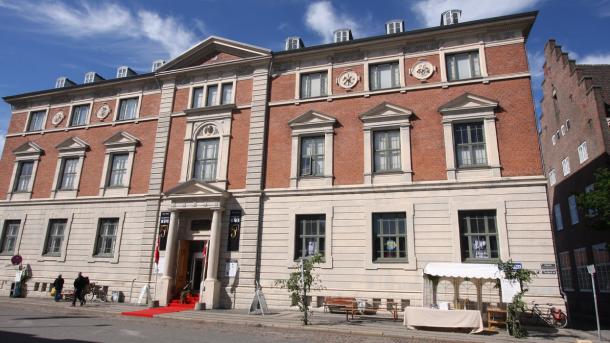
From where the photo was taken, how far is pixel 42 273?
2398cm

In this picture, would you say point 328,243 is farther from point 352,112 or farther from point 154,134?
point 154,134

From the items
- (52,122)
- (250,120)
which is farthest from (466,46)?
(52,122)

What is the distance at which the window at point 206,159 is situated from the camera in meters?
22.5

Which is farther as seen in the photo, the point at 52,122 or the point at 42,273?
the point at 52,122

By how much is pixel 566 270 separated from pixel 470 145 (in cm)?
1774

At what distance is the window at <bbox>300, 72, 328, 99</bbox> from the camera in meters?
22.0

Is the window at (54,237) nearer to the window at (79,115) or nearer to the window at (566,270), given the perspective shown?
the window at (79,115)

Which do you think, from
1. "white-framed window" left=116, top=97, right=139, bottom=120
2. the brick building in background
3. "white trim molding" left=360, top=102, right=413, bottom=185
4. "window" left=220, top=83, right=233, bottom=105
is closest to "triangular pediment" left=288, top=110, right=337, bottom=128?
"white trim molding" left=360, top=102, right=413, bottom=185

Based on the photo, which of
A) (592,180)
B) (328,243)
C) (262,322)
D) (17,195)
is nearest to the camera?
(262,322)

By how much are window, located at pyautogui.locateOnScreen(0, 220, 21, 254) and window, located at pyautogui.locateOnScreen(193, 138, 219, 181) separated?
526 inches

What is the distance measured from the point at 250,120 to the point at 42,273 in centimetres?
1558

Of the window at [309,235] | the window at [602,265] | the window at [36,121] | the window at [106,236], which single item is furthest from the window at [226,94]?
the window at [602,265]

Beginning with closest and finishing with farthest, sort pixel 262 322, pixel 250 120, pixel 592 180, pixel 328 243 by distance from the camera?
pixel 262 322, pixel 328 243, pixel 250 120, pixel 592 180

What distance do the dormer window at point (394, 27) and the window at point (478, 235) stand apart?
10.8m
